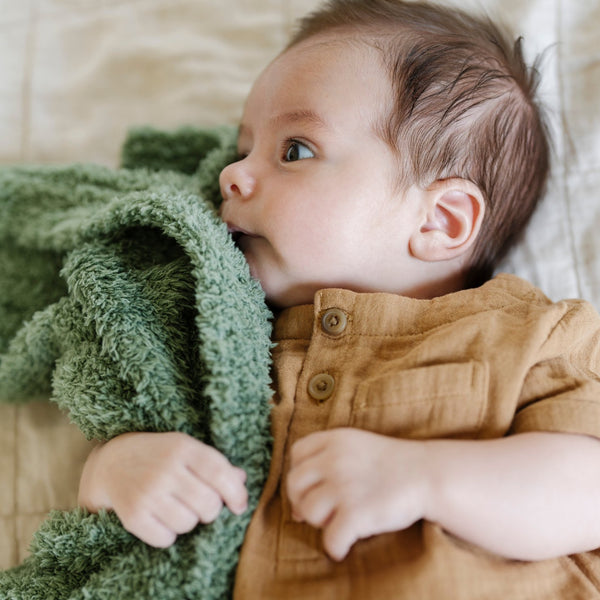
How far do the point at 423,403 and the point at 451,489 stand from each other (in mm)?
115

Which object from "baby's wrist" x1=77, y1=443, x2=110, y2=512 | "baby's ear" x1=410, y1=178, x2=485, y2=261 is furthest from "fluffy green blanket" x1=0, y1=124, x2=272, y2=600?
"baby's ear" x1=410, y1=178, x2=485, y2=261

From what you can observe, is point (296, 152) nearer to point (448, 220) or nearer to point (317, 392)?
point (448, 220)

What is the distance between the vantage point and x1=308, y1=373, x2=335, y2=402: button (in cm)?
85

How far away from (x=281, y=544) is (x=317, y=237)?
16.3 inches

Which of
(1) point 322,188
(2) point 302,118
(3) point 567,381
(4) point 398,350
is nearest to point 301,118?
(2) point 302,118

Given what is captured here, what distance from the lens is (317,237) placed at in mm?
914

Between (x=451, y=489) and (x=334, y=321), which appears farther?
(x=334, y=321)

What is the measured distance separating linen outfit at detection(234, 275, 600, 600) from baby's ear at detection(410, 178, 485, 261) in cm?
9

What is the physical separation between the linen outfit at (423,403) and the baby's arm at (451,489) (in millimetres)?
38

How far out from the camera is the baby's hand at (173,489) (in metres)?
0.76

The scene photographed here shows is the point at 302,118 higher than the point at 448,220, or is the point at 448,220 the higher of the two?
the point at 302,118

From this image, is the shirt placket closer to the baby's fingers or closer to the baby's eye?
the baby's fingers

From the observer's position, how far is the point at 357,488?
2.34 ft

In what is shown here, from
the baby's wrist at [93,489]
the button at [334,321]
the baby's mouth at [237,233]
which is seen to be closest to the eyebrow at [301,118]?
the baby's mouth at [237,233]
